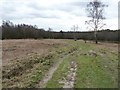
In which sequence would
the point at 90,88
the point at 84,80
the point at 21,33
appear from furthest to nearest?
the point at 21,33
the point at 84,80
the point at 90,88

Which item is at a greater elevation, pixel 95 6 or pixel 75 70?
pixel 95 6

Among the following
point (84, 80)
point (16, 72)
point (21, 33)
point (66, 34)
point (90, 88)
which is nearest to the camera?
point (90, 88)

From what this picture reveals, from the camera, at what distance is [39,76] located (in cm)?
1773

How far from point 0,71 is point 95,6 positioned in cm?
5231

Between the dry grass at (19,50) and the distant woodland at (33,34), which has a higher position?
the distant woodland at (33,34)

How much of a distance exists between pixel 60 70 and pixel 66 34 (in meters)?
91.6

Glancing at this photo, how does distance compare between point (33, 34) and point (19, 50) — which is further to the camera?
point (33, 34)

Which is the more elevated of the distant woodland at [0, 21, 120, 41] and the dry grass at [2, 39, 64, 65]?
the distant woodland at [0, 21, 120, 41]

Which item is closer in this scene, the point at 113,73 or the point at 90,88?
the point at 90,88

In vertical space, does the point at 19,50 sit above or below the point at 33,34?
below

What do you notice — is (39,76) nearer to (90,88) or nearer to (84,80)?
(84,80)

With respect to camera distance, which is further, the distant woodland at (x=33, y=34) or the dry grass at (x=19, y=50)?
the distant woodland at (x=33, y=34)

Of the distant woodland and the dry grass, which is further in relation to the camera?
the distant woodland

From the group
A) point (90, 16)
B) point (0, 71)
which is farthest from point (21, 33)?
point (0, 71)
